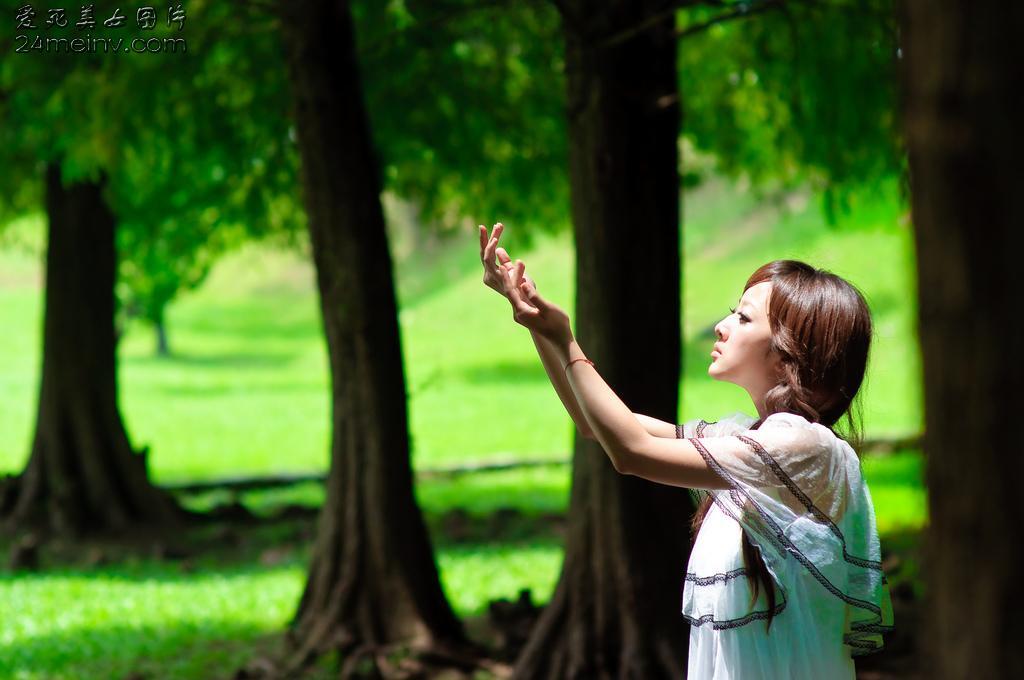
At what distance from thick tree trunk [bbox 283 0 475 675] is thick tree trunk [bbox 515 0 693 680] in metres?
1.14

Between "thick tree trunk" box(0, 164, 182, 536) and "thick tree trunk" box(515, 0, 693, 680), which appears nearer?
"thick tree trunk" box(515, 0, 693, 680)

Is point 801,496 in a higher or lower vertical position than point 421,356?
lower

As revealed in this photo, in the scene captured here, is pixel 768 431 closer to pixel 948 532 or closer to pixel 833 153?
pixel 948 532

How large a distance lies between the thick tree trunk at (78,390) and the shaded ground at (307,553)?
1.65ft

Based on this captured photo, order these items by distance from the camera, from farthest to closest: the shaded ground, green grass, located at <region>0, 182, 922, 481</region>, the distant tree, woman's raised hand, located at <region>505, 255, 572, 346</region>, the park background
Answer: green grass, located at <region>0, 182, 922, 481</region>, the distant tree, the park background, the shaded ground, woman's raised hand, located at <region>505, 255, 572, 346</region>

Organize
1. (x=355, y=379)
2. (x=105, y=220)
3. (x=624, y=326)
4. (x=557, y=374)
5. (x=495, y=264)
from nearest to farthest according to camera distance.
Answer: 1. (x=495, y=264)
2. (x=557, y=374)
3. (x=624, y=326)
4. (x=355, y=379)
5. (x=105, y=220)

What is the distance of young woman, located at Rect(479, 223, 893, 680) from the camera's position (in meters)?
2.68

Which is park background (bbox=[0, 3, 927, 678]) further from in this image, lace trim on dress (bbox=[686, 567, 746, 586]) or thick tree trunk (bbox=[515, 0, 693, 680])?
lace trim on dress (bbox=[686, 567, 746, 586])

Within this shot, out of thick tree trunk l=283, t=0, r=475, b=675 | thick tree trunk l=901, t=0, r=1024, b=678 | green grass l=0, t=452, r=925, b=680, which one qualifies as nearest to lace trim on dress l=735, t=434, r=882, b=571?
thick tree trunk l=901, t=0, r=1024, b=678

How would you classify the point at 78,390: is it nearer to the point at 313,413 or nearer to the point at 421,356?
the point at 313,413

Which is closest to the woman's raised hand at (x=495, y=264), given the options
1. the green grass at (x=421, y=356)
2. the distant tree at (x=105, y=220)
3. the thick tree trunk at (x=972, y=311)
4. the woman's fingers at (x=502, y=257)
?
the woman's fingers at (x=502, y=257)

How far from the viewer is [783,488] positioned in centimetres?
271

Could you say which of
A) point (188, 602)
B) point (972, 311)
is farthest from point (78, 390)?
point (972, 311)

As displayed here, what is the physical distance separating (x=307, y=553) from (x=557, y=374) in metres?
8.07
